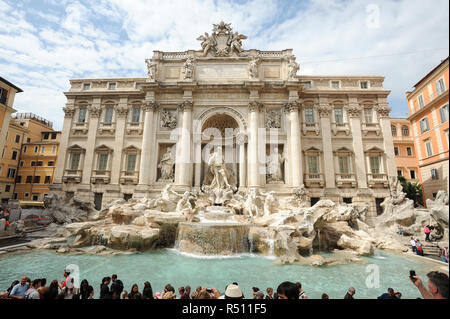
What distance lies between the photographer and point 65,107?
21.3m

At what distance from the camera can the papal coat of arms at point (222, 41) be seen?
20.5 metres

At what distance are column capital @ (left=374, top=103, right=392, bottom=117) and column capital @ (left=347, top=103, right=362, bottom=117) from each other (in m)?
1.64

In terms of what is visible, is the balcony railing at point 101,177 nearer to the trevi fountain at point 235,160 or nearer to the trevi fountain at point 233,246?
the trevi fountain at point 235,160

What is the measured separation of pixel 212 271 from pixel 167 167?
1309cm

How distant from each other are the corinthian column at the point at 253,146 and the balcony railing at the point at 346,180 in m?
7.60

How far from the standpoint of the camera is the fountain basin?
997 cm

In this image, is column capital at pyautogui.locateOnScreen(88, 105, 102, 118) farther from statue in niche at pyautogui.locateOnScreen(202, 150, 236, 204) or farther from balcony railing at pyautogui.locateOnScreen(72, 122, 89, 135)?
statue in niche at pyautogui.locateOnScreen(202, 150, 236, 204)

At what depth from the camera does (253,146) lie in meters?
18.2

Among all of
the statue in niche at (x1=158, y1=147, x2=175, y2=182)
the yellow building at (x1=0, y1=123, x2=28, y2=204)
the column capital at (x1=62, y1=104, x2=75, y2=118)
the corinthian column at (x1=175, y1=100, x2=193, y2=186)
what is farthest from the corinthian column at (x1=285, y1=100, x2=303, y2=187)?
the yellow building at (x1=0, y1=123, x2=28, y2=204)

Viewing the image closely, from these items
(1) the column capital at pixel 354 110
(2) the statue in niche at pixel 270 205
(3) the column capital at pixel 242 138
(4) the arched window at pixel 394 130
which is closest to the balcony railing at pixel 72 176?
(3) the column capital at pixel 242 138

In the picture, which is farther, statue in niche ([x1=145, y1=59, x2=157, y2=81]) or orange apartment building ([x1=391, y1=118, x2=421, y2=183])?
statue in niche ([x1=145, y1=59, x2=157, y2=81])

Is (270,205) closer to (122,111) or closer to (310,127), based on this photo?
(310,127)
